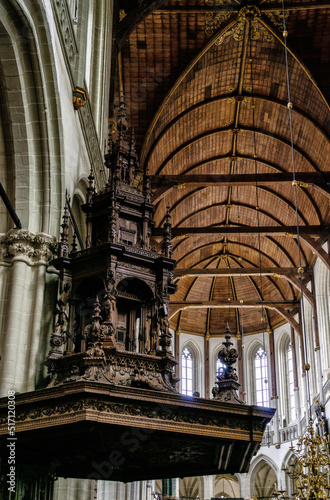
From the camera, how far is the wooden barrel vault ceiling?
17750 millimetres

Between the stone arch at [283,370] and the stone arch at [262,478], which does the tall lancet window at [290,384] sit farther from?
the stone arch at [262,478]

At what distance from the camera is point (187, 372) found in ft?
105

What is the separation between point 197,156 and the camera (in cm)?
2247

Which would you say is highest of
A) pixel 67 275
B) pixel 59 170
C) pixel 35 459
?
pixel 59 170

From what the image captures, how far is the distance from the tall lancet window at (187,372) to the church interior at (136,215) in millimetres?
5160

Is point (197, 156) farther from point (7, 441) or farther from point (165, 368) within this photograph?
point (7, 441)

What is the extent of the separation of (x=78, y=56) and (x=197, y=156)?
1196cm

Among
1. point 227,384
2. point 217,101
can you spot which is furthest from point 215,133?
point 227,384

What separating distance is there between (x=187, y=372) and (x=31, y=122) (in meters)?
24.7

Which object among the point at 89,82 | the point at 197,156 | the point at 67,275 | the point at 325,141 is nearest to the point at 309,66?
the point at 325,141

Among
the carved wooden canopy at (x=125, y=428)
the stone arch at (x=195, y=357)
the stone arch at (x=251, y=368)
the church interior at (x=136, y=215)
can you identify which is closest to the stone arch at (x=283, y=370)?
the stone arch at (x=251, y=368)

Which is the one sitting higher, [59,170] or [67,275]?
[59,170]

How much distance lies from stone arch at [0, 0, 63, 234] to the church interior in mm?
21

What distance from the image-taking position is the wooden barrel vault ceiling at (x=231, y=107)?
1775 cm
